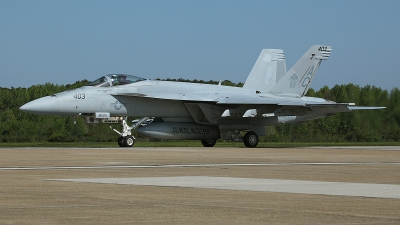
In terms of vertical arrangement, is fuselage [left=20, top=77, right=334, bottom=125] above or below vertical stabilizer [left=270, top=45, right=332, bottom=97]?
below

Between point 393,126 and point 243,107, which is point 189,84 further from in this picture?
point 393,126

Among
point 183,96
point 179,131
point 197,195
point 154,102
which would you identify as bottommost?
point 197,195

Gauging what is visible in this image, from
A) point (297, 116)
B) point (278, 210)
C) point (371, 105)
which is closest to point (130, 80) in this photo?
point (297, 116)

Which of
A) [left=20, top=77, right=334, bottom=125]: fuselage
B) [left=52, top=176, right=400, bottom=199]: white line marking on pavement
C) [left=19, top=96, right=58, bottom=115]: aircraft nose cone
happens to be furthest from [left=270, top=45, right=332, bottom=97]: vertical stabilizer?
[left=52, top=176, right=400, bottom=199]: white line marking on pavement

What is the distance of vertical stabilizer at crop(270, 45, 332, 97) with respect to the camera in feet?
106

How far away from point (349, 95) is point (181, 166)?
68.1 feet

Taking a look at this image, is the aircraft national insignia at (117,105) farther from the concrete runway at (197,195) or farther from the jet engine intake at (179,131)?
the concrete runway at (197,195)

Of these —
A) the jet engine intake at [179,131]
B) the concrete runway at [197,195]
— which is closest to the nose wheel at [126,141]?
the jet engine intake at [179,131]

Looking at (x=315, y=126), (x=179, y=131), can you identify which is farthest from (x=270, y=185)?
(x=315, y=126)

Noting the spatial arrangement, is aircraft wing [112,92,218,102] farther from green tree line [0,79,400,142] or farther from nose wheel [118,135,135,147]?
green tree line [0,79,400,142]

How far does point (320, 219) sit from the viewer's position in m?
7.00

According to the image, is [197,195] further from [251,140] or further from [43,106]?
[251,140]

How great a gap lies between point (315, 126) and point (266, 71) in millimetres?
6317

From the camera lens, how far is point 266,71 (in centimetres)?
3469
